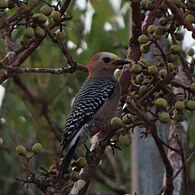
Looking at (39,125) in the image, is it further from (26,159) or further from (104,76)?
(26,159)

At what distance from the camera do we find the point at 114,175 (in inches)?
265

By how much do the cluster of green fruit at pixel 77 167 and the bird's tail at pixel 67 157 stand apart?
46 mm

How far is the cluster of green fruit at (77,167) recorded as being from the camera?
124 inches

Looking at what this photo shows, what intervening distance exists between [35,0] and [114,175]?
4082mm

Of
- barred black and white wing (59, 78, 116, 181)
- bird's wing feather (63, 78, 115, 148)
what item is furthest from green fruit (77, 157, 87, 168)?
bird's wing feather (63, 78, 115, 148)

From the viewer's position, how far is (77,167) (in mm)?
3338

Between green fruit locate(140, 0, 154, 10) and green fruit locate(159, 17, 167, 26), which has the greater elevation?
green fruit locate(140, 0, 154, 10)

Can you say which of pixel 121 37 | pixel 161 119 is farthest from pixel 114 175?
pixel 161 119

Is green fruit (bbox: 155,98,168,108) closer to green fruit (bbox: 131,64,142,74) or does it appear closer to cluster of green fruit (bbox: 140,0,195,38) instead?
green fruit (bbox: 131,64,142,74)

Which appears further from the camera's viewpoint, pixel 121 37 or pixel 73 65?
pixel 121 37

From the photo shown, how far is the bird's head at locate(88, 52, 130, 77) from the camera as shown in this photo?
5586 millimetres

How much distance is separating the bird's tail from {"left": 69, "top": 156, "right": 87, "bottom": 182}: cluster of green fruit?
5 cm

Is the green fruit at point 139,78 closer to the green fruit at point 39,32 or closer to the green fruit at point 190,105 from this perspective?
the green fruit at point 190,105

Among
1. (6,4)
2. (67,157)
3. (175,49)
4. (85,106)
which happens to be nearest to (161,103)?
(175,49)
